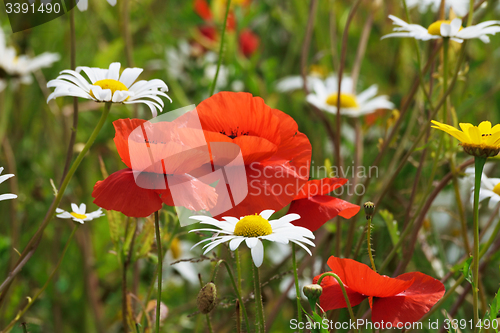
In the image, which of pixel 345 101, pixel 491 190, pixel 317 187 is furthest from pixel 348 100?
pixel 317 187

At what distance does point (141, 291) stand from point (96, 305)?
0.51 feet

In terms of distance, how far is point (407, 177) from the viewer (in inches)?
26.4

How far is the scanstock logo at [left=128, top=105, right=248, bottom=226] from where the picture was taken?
9.3 inches

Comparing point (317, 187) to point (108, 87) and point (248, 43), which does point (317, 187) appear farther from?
point (248, 43)

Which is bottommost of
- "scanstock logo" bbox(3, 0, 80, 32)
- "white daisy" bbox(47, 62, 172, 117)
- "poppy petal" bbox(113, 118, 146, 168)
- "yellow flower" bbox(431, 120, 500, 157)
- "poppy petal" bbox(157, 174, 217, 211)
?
"poppy petal" bbox(157, 174, 217, 211)

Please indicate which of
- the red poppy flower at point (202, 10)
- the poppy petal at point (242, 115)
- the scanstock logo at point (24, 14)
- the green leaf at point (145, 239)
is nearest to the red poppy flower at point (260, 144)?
the poppy petal at point (242, 115)

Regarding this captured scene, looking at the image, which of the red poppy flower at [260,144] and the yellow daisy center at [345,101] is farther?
the yellow daisy center at [345,101]

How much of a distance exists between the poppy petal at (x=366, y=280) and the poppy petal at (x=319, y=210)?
0.09ft

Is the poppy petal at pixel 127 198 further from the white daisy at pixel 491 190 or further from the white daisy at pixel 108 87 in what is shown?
the white daisy at pixel 491 190

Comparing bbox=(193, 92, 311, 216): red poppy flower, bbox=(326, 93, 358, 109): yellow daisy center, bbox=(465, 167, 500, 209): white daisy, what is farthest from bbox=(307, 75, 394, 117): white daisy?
bbox=(193, 92, 311, 216): red poppy flower

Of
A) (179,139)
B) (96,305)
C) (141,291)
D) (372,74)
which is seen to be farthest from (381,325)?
(372,74)

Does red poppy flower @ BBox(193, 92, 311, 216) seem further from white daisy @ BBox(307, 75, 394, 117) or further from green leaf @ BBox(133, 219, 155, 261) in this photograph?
white daisy @ BBox(307, 75, 394, 117)

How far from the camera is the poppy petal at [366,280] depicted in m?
0.23

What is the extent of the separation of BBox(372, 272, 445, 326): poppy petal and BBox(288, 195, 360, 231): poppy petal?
2.0 inches
